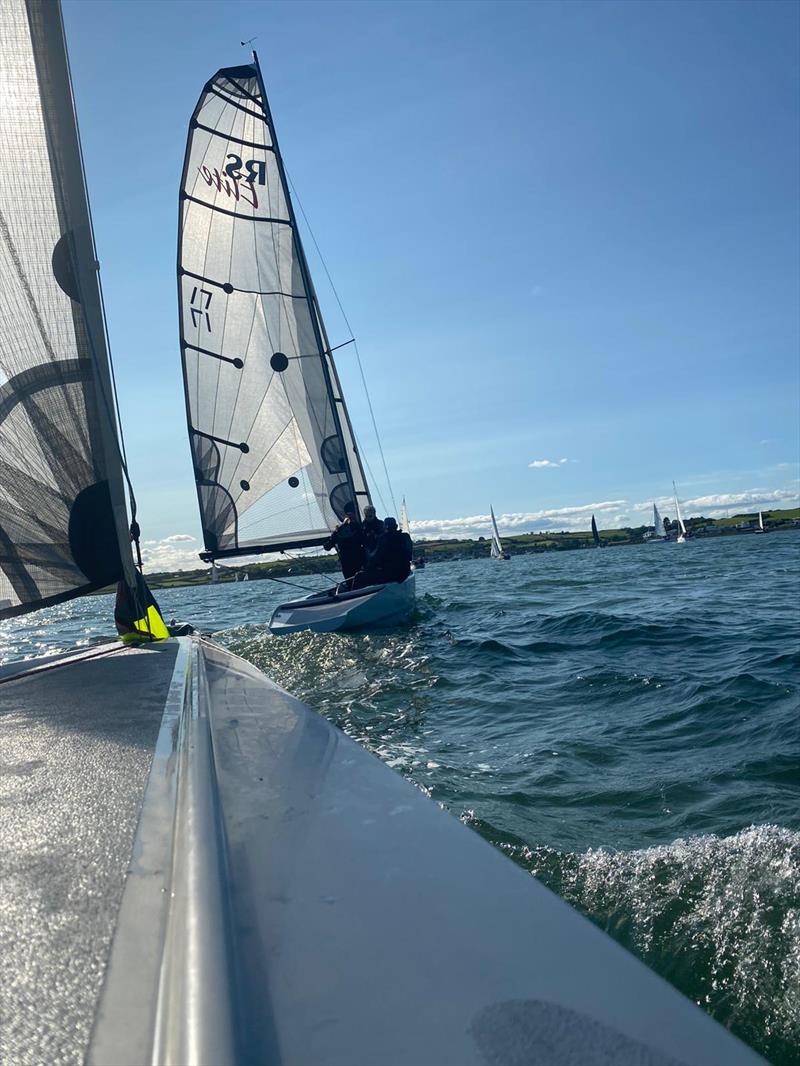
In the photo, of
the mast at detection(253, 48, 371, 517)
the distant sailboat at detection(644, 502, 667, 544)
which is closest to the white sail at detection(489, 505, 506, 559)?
the distant sailboat at detection(644, 502, 667, 544)

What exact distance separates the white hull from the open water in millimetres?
738

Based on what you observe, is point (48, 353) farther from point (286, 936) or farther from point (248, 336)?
point (248, 336)

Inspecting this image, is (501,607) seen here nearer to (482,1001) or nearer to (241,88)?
(241,88)

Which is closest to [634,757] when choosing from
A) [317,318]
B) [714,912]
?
[714,912]

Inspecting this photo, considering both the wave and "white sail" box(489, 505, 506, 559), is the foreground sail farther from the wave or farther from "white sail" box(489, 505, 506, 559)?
"white sail" box(489, 505, 506, 559)

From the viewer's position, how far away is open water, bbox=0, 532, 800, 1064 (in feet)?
7.48

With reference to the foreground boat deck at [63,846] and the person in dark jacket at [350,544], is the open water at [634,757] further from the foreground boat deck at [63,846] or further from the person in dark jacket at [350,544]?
the person in dark jacket at [350,544]

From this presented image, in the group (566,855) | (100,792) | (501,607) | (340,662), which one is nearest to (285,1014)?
(100,792)

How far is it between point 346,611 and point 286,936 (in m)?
11.0

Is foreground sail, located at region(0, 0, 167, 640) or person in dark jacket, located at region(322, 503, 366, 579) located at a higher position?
foreground sail, located at region(0, 0, 167, 640)

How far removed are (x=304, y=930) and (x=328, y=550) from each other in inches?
588

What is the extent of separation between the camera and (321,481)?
Result: 52.3 feet

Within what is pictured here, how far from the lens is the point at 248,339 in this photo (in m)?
15.7

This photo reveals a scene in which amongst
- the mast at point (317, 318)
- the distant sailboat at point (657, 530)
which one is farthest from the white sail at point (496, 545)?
the mast at point (317, 318)
